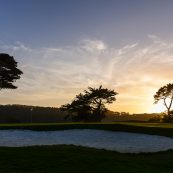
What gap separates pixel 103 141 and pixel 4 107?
559 ft

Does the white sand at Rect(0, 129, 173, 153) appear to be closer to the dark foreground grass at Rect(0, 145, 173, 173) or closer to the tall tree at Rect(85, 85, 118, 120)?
the dark foreground grass at Rect(0, 145, 173, 173)

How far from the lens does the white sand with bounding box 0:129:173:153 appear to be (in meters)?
31.5

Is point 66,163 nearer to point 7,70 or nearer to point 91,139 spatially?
point 91,139

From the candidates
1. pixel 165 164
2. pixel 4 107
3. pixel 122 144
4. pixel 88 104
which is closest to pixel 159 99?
pixel 88 104

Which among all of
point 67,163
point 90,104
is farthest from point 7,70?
point 67,163

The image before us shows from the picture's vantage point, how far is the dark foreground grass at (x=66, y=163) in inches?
645

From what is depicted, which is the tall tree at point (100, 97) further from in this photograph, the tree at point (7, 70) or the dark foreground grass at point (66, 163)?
the dark foreground grass at point (66, 163)

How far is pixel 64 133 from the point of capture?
3819cm

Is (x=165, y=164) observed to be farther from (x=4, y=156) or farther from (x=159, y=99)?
(x=159, y=99)

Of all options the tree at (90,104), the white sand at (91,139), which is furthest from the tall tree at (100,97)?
the white sand at (91,139)

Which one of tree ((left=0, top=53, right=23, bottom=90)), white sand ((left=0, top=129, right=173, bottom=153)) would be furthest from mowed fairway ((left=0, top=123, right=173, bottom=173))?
tree ((left=0, top=53, right=23, bottom=90))

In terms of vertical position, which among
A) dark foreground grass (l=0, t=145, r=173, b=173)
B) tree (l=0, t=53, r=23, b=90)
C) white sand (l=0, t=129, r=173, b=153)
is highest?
tree (l=0, t=53, r=23, b=90)

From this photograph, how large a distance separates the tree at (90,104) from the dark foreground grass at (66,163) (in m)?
65.9

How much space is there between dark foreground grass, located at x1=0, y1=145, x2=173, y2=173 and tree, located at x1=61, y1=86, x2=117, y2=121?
216ft
